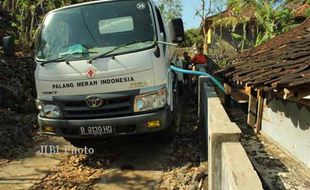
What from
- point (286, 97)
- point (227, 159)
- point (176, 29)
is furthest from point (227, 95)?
point (227, 159)

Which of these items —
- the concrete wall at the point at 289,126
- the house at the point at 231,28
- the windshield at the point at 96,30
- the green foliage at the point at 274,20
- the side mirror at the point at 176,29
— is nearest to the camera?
the concrete wall at the point at 289,126

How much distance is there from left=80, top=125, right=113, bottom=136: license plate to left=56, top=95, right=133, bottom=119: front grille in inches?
6.1

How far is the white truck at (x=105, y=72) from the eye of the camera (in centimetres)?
532

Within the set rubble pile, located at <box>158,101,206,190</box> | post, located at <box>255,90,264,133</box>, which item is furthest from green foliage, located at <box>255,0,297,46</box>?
post, located at <box>255,90,264,133</box>

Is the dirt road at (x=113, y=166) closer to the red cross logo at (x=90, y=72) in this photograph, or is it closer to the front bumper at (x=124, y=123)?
the front bumper at (x=124, y=123)

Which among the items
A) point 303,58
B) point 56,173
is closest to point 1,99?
point 56,173

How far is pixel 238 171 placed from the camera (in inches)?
111

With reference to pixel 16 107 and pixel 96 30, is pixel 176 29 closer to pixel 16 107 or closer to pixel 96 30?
pixel 96 30

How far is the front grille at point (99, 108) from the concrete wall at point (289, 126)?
2.09m

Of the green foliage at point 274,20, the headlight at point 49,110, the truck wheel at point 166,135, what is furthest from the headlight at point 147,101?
the green foliage at point 274,20

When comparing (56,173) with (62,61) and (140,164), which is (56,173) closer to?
(140,164)

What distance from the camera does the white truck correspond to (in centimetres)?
532

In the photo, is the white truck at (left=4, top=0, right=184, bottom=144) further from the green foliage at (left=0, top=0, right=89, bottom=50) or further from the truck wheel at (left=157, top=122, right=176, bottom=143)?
the green foliage at (left=0, top=0, right=89, bottom=50)

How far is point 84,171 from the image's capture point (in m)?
5.80
